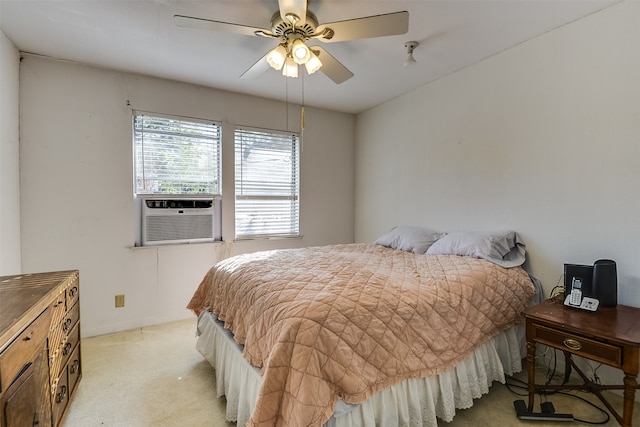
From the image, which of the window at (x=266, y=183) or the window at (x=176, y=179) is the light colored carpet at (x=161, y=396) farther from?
the window at (x=266, y=183)

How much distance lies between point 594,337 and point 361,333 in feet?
3.90

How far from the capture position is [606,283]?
175 cm

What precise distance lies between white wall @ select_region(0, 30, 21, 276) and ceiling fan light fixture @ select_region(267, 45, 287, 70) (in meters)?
2.01

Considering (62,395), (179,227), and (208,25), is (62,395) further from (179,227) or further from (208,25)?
(208,25)

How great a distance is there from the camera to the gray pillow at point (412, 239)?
112 inches

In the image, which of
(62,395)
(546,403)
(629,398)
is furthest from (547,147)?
(62,395)

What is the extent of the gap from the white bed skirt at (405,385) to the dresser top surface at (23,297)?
36.2 inches

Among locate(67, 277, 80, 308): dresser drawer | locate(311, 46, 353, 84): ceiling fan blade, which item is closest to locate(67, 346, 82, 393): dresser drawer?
locate(67, 277, 80, 308): dresser drawer

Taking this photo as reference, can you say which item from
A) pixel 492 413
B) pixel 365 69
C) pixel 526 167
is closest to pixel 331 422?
pixel 492 413

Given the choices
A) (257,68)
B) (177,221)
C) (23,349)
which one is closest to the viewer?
(23,349)

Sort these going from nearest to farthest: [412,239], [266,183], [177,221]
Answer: [412,239], [177,221], [266,183]

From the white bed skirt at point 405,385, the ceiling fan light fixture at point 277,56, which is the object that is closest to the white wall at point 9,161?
the white bed skirt at point 405,385

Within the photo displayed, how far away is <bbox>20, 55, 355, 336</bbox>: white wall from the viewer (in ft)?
8.40

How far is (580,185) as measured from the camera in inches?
81.0
